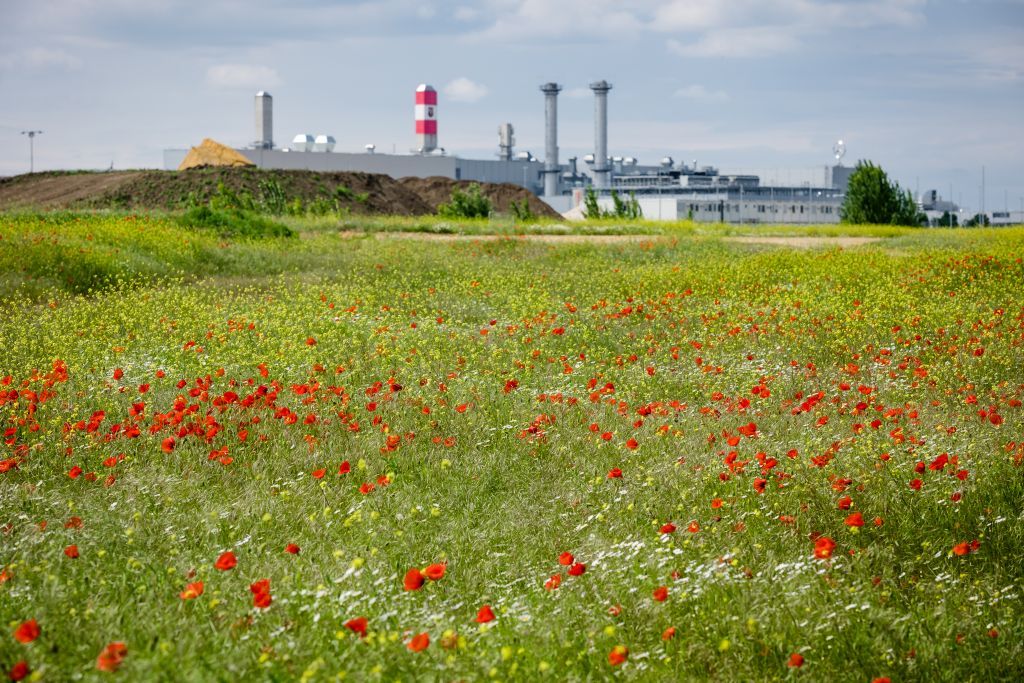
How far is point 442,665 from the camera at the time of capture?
3379 millimetres

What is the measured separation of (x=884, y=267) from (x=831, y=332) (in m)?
6.47

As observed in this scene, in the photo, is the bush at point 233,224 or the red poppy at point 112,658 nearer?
the red poppy at point 112,658

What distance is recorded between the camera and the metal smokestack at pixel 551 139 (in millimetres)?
85375

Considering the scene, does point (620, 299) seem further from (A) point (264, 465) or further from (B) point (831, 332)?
(A) point (264, 465)

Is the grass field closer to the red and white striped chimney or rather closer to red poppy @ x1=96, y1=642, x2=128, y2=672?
red poppy @ x1=96, y1=642, x2=128, y2=672

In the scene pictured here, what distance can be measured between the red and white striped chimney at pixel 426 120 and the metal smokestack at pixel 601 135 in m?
15.2

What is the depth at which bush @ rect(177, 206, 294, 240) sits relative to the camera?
2197 cm

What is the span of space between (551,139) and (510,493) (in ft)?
272

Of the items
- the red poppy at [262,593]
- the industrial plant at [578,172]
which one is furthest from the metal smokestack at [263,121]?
the red poppy at [262,593]

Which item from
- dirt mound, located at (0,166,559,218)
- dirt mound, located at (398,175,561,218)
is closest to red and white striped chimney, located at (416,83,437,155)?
dirt mound, located at (398,175,561,218)

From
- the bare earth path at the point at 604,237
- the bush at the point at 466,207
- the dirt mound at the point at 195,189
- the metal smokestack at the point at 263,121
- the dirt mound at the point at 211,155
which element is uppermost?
the metal smokestack at the point at 263,121

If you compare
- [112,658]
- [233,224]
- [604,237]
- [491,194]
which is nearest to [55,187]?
[491,194]

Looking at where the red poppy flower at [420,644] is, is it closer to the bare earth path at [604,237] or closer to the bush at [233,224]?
the bush at [233,224]

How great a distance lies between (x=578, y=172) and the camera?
9362cm
